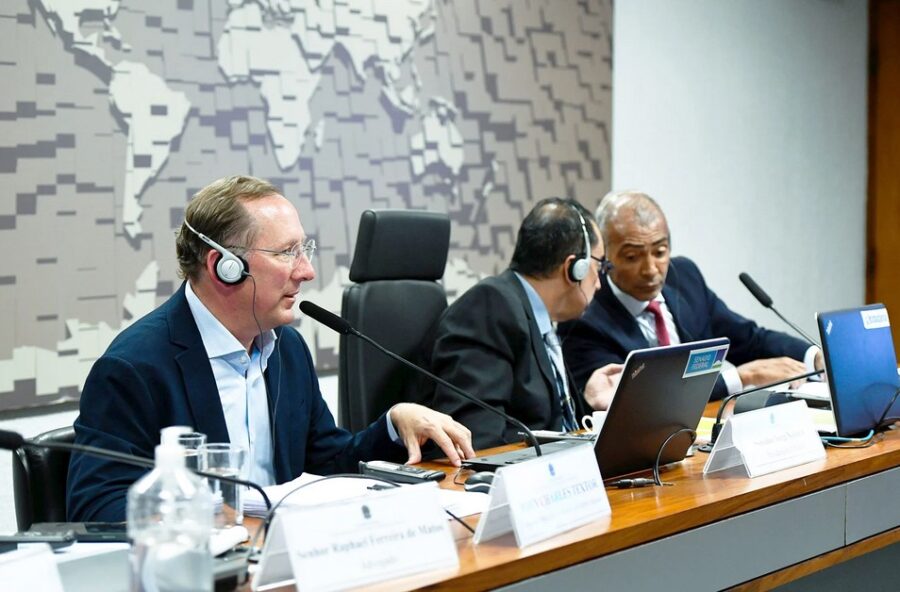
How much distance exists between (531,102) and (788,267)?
1760 mm

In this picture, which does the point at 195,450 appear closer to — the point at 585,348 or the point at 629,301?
the point at 585,348

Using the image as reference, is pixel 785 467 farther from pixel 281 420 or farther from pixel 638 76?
pixel 638 76

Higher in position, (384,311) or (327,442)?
(384,311)

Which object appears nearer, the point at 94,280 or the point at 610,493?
the point at 610,493

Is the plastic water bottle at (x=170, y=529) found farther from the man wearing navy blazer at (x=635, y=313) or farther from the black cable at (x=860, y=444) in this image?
the man wearing navy blazer at (x=635, y=313)

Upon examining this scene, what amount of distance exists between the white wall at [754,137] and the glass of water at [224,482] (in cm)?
287

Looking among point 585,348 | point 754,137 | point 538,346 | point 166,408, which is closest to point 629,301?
point 585,348

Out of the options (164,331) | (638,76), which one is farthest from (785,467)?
(638,76)

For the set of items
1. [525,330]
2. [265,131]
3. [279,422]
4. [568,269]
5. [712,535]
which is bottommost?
[712,535]

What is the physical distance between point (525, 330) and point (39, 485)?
1.08 meters

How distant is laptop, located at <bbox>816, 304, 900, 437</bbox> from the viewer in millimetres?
1827

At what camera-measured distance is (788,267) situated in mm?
4746

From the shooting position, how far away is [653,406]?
1549 mm

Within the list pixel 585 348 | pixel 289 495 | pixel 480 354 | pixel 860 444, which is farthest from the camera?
pixel 585 348
